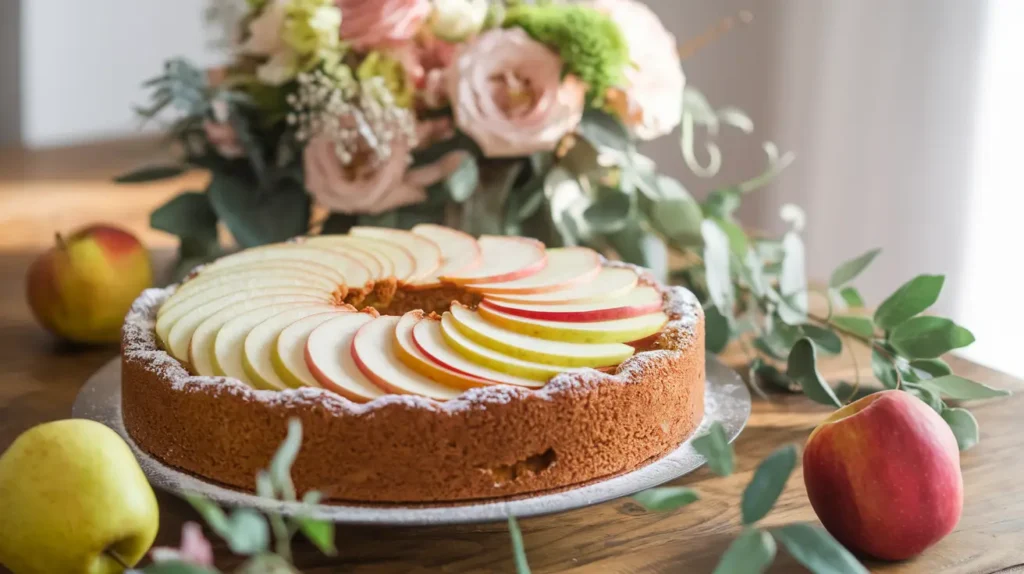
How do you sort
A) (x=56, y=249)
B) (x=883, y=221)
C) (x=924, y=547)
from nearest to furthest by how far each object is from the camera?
(x=924, y=547) → (x=56, y=249) → (x=883, y=221)

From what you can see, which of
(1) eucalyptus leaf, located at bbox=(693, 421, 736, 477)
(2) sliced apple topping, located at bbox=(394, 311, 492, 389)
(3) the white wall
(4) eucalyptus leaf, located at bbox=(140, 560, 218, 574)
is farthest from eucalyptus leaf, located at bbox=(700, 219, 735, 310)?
(3) the white wall

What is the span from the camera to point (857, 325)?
1.76 m

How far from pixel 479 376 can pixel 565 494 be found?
17 centimetres

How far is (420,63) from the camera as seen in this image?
2094 millimetres

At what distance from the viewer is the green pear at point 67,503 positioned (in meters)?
1.10

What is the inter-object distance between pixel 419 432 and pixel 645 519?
0.31 metres

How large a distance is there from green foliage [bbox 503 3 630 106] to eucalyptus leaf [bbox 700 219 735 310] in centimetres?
37

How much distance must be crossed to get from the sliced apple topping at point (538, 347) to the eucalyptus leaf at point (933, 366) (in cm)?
49

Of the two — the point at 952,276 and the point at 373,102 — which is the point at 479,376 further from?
the point at 952,276

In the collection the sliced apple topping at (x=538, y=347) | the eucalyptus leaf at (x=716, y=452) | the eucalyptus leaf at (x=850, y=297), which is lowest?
the eucalyptus leaf at (x=850, y=297)

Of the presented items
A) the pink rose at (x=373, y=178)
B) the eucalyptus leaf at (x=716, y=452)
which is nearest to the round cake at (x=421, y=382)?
the eucalyptus leaf at (x=716, y=452)

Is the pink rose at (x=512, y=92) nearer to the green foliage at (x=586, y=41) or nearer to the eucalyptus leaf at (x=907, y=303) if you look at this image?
the green foliage at (x=586, y=41)

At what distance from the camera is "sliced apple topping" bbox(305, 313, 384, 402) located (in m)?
1.28

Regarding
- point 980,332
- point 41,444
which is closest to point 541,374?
point 41,444
